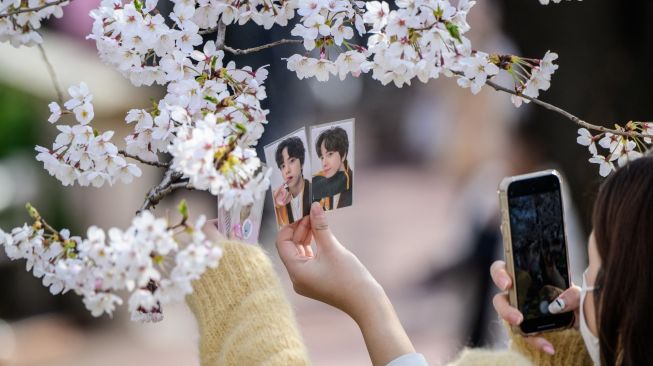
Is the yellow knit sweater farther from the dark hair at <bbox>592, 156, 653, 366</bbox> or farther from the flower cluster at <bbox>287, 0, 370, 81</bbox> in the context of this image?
the flower cluster at <bbox>287, 0, 370, 81</bbox>

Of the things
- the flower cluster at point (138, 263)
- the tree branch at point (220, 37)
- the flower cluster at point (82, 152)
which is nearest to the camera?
the flower cluster at point (138, 263)

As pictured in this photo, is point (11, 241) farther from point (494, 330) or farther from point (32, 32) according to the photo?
point (494, 330)

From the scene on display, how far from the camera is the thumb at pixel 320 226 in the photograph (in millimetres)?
1248

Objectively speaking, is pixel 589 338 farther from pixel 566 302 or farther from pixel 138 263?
pixel 138 263

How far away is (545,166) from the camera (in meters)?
3.55

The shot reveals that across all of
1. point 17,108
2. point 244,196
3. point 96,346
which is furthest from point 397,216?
point 244,196

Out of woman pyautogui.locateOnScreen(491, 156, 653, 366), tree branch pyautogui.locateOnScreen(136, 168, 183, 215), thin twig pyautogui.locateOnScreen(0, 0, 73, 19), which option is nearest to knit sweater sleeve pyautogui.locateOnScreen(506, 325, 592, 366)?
woman pyautogui.locateOnScreen(491, 156, 653, 366)

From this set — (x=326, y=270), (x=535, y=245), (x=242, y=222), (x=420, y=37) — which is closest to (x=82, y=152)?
(x=242, y=222)

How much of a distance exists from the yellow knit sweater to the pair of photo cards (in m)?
0.09

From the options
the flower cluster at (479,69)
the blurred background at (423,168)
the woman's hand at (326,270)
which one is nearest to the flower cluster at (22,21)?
the woman's hand at (326,270)

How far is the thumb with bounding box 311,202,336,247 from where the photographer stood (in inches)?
49.1

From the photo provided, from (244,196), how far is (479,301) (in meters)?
2.36

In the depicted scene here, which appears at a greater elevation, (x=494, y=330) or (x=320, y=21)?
(x=320, y=21)

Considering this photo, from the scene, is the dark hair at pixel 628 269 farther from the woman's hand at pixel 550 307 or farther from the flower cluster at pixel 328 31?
the flower cluster at pixel 328 31
